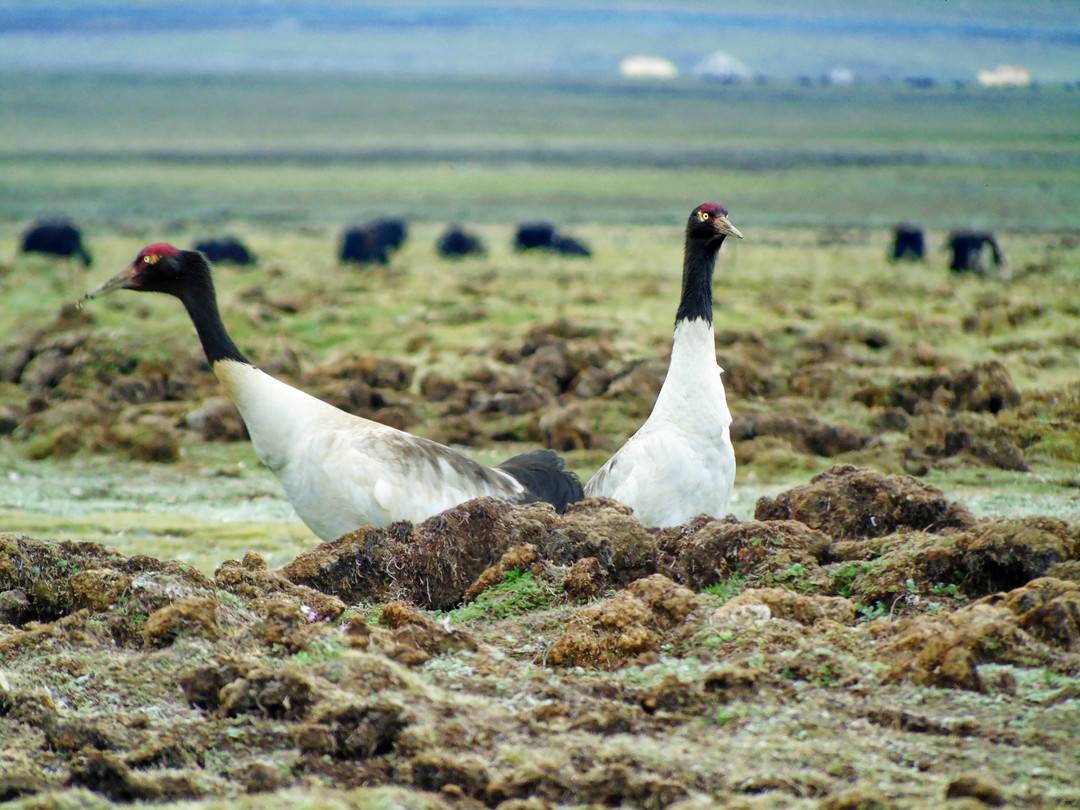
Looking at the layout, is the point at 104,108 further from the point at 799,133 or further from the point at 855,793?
the point at 855,793

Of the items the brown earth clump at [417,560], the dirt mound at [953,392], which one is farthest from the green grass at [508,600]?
the dirt mound at [953,392]

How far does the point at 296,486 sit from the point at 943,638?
14.2 feet

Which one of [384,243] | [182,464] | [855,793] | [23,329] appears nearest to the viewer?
[855,793]

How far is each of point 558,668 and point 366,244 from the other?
35.8 metres

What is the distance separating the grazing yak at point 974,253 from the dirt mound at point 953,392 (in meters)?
20.4

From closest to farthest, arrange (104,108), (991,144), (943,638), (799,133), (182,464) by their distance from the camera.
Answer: (943,638) < (182,464) < (991,144) < (799,133) < (104,108)

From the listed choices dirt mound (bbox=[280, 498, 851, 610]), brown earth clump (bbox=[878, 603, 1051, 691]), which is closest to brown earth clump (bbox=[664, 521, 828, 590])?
dirt mound (bbox=[280, 498, 851, 610])

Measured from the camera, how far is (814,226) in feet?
185

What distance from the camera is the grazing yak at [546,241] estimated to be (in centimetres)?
4375

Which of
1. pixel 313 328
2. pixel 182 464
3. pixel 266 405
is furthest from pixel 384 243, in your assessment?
pixel 266 405

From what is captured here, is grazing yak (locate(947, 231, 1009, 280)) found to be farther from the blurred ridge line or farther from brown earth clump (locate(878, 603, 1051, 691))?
the blurred ridge line

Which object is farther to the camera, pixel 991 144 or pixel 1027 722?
pixel 991 144

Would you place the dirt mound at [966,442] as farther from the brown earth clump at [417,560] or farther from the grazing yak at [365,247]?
the grazing yak at [365,247]

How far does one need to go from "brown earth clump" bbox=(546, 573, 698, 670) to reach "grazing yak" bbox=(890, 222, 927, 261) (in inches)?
1433
